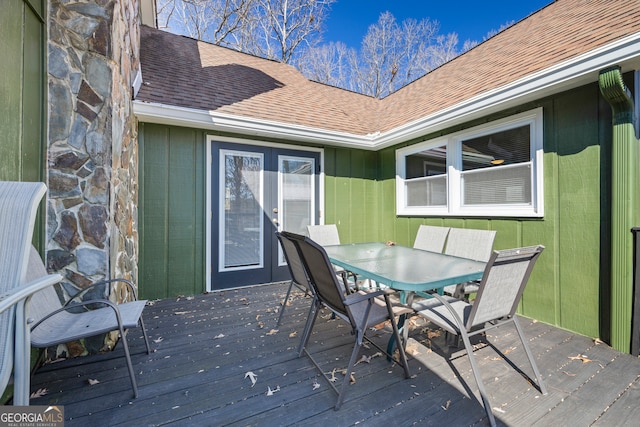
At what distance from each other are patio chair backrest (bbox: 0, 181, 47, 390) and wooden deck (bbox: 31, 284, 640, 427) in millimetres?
842

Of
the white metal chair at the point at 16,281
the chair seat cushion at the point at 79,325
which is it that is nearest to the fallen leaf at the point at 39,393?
the chair seat cushion at the point at 79,325

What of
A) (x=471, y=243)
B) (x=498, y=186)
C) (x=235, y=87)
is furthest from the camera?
(x=235, y=87)

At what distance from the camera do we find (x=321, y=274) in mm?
1940

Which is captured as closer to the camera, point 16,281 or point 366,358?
point 16,281

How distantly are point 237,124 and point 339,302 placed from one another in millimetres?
2906

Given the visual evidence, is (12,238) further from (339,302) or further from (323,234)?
(323,234)

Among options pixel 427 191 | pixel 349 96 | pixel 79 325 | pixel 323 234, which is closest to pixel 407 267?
pixel 323 234

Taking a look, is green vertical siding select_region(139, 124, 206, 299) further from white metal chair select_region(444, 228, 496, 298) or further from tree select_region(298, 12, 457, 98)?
tree select_region(298, 12, 457, 98)

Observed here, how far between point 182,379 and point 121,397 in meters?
0.35

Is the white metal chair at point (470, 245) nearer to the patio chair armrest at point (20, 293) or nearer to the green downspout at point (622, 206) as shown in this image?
the green downspout at point (622, 206)

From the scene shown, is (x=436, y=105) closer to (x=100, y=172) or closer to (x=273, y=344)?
(x=273, y=344)

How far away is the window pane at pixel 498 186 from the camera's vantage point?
10.5ft

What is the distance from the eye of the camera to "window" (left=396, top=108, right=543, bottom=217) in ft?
10.3

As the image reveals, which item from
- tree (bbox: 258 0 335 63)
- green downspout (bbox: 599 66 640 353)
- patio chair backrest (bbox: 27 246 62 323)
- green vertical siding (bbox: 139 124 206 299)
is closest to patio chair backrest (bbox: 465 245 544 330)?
green downspout (bbox: 599 66 640 353)
